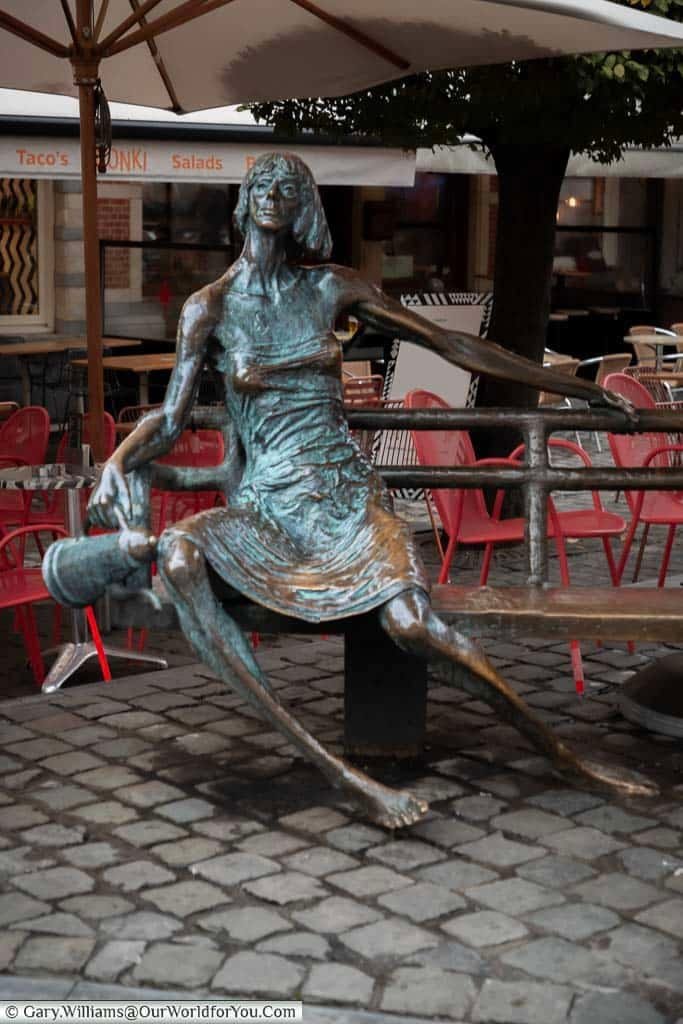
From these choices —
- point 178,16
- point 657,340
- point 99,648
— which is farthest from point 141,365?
point 99,648

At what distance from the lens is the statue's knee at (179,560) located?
502 centimetres

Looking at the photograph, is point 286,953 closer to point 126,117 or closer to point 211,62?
point 211,62

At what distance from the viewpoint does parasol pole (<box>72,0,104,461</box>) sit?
7.46 meters

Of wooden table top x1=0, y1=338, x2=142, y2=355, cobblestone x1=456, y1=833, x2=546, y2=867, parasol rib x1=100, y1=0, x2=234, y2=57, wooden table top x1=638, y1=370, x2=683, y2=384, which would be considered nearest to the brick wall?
wooden table top x1=0, y1=338, x2=142, y2=355

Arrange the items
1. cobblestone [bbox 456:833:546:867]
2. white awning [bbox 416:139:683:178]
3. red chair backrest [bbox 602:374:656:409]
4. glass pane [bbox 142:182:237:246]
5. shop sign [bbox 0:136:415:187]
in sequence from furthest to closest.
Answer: glass pane [bbox 142:182:237:246] < white awning [bbox 416:139:683:178] < shop sign [bbox 0:136:415:187] < red chair backrest [bbox 602:374:656:409] < cobblestone [bbox 456:833:546:867]

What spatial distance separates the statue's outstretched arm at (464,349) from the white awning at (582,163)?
6005mm

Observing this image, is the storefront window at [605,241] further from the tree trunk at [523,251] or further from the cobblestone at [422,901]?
the cobblestone at [422,901]

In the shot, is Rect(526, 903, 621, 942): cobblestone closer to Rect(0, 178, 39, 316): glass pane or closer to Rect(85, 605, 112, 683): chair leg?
Rect(85, 605, 112, 683): chair leg

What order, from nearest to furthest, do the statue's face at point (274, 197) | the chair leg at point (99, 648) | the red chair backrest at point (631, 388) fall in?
the statue's face at point (274, 197) < the chair leg at point (99, 648) < the red chair backrest at point (631, 388)

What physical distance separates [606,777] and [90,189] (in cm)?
359

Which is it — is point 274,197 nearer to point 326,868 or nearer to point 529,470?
point 529,470

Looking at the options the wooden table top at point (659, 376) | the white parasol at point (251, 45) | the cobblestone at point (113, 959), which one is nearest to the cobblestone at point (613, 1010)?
the cobblestone at point (113, 959)

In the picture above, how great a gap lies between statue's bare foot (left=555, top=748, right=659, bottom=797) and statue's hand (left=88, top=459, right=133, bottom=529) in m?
1.52

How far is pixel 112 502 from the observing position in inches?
203
